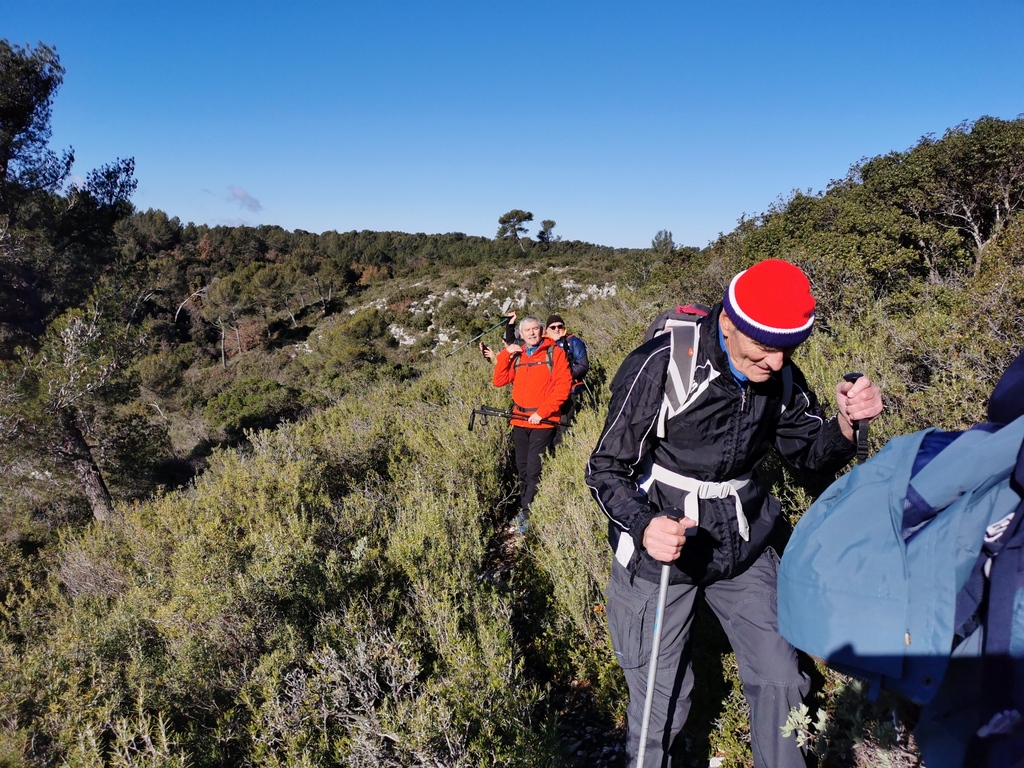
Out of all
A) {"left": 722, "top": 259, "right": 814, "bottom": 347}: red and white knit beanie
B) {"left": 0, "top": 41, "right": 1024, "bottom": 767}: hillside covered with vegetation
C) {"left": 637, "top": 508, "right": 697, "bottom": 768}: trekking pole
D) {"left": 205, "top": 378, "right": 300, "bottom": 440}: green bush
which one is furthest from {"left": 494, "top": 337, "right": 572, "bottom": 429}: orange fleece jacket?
{"left": 205, "top": 378, "right": 300, "bottom": 440}: green bush

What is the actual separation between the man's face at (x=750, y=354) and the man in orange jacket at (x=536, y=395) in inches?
98.1

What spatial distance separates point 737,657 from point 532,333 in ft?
9.29

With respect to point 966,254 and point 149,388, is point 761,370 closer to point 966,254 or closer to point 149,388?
point 966,254

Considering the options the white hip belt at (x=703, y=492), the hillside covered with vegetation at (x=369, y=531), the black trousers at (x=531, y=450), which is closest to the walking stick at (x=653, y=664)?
the white hip belt at (x=703, y=492)

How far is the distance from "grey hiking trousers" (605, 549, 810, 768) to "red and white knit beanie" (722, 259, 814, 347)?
850 mm

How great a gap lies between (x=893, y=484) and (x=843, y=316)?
15.9 ft

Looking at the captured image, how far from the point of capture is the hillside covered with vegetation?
6.29 feet

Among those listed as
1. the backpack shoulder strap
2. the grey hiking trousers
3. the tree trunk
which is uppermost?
the backpack shoulder strap

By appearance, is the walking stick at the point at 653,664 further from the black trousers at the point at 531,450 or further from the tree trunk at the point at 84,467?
the tree trunk at the point at 84,467

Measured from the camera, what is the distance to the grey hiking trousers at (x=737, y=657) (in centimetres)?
170

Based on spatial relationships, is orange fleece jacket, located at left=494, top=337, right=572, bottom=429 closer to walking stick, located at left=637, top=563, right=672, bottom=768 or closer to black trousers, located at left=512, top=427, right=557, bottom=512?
black trousers, located at left=512, top=427, right=557, bottom=512

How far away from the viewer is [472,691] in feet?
6.52

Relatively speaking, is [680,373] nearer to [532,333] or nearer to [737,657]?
[737,657]

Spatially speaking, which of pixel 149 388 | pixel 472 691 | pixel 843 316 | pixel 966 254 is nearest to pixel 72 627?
pixel 472 691
